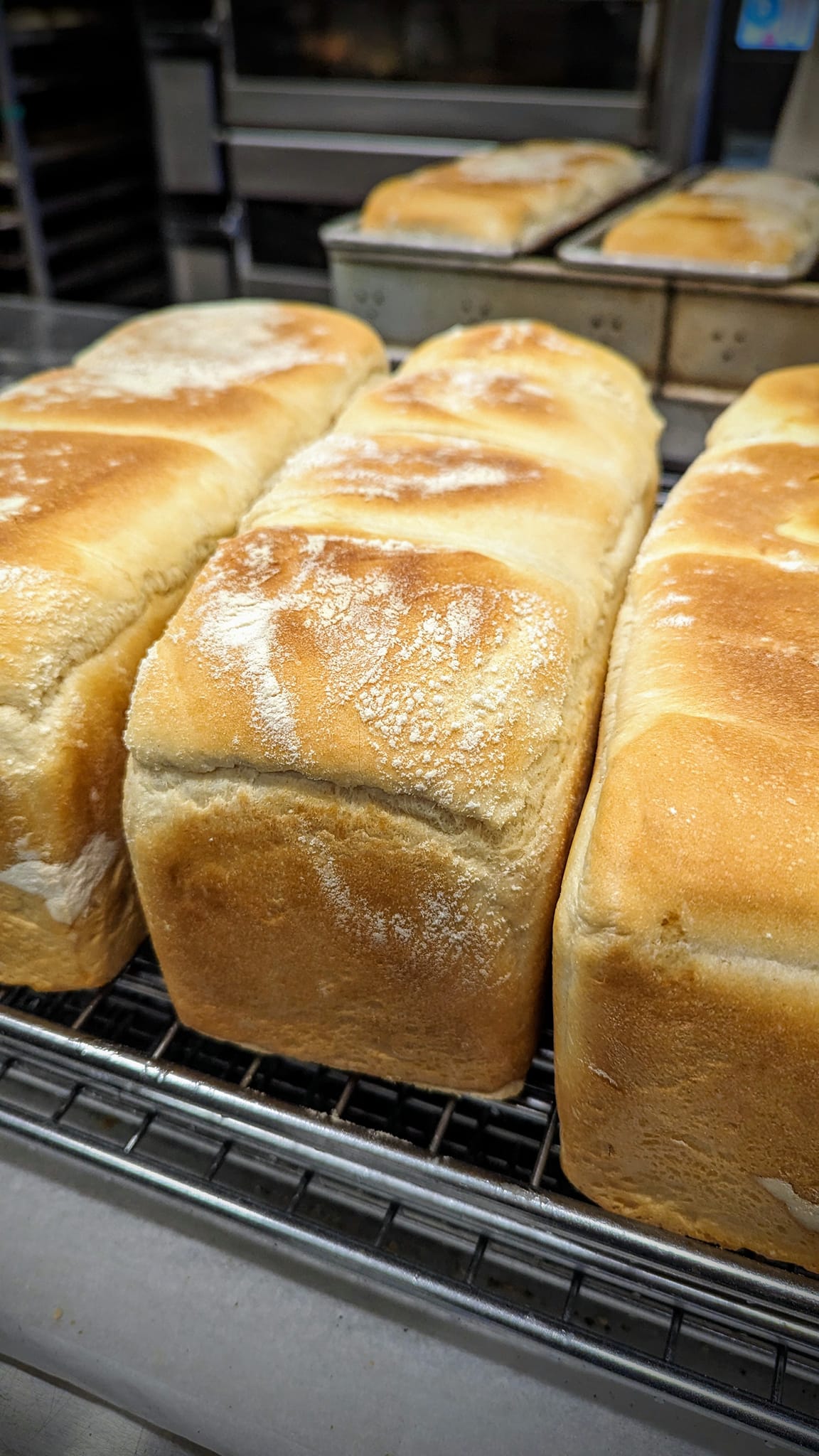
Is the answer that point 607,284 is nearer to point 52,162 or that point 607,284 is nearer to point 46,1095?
point 46,1095

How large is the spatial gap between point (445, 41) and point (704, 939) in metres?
3.02

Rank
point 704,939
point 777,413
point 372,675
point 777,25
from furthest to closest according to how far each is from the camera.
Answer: point 777,25 → point 777,413 → point 372,675 → point 704,939

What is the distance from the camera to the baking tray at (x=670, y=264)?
1.92 m

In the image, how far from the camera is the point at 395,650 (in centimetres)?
91

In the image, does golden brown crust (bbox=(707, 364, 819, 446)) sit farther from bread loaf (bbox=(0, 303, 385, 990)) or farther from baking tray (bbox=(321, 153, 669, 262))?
baking tray (bbox=(321, 153, 669, 262))

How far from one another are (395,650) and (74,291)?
399 centimetres

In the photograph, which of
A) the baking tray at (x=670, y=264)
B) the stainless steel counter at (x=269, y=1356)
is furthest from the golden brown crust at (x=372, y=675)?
the baking tray at (x=670, y=264)

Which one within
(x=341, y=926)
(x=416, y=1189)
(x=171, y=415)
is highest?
(x=171, y=415)

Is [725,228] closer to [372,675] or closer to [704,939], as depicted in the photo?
[372,675]

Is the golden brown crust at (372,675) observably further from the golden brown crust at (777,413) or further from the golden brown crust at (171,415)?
the golden brown crust at (777,413)

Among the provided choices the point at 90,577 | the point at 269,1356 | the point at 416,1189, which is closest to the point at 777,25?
the point at 90,577

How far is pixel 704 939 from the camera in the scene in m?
0.77

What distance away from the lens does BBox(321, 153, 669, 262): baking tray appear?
2.18 meters

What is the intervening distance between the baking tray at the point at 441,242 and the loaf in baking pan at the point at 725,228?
18cm
